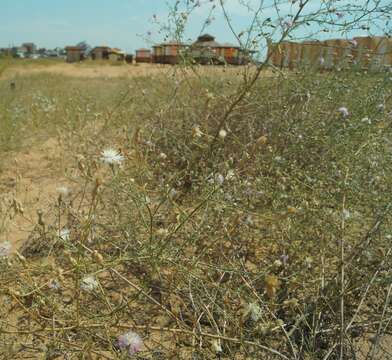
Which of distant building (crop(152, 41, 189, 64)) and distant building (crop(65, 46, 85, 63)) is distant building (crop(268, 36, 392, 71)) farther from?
distant building (crop(65, 46, 85, 63))

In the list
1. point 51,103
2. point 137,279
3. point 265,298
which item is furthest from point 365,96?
point 51,103

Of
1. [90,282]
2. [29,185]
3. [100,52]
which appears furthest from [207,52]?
[100,52]

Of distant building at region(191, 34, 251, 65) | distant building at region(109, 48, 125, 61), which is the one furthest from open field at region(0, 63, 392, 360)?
distant building at region(109, 48, 125, 61)

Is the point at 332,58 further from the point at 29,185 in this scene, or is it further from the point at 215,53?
the point at 29,185

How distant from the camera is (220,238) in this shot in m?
1.73

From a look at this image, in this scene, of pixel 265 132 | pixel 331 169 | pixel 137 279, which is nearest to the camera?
pixel 137 279

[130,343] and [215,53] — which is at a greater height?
[215,53]

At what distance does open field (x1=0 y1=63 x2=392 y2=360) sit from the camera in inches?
51.4

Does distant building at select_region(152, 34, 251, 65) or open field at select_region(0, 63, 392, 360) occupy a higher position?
distant building at select_region(152, 34, 251, 65)

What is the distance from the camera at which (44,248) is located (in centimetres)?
199

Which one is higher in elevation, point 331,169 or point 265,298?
point 331,169

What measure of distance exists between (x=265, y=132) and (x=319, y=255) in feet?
3.93

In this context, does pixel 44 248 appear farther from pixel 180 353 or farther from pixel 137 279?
pixel 180 353

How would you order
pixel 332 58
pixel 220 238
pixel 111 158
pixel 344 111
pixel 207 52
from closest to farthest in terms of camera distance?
pixel 111 158, pixel 220 238, pixel 344 111, pixel 207 52, pixel 332 58
